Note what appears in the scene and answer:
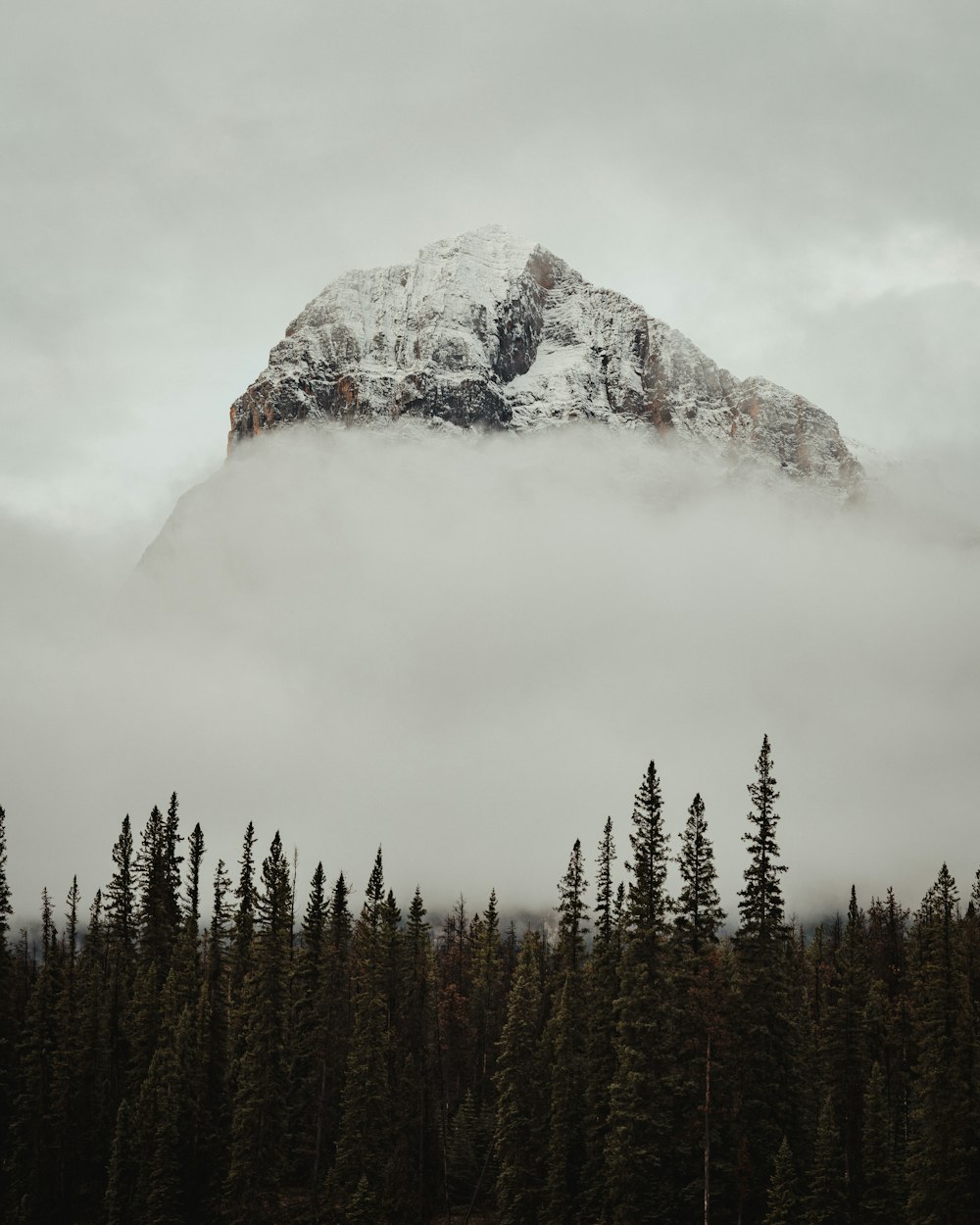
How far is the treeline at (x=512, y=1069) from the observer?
57.1 metres

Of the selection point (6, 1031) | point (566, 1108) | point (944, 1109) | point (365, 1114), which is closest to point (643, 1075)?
point (566, 1108)

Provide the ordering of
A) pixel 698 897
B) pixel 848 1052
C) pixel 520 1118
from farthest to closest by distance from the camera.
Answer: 1. pixel 848 1052
2. pixel 520 1118
3. pixel 698 897

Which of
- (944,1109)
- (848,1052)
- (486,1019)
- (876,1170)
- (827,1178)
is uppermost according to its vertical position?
(486,1019)

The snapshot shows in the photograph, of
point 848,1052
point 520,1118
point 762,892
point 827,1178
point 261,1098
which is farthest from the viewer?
point 261,1098

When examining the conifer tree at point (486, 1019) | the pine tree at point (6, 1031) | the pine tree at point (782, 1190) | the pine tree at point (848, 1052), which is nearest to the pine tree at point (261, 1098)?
the pine tree at point (6, 1031)

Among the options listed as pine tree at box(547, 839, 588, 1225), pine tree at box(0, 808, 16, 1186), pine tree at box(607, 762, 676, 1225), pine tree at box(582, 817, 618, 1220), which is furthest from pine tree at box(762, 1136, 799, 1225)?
pine tree at box(0, 808, 16, 1186)

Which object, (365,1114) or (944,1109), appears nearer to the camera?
(944,1109)

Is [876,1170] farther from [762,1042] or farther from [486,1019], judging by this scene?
[486,1019]

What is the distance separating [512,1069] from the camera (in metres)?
71.9

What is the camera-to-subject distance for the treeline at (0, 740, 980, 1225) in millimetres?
57125

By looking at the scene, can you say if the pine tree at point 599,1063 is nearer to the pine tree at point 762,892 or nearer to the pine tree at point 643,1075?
the pine tree at point 643,1075

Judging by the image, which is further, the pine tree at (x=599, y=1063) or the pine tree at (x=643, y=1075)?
the pine tree at (x=599, y=1063)

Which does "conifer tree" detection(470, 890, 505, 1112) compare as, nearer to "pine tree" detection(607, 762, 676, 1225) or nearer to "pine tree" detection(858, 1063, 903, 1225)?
"pine tree" detection(858, 1063, 903, 1225)

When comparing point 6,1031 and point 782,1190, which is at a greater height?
point 6,1031
